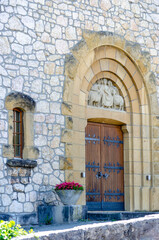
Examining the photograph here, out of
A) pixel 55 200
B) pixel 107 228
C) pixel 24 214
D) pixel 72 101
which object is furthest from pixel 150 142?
pixel 107 228

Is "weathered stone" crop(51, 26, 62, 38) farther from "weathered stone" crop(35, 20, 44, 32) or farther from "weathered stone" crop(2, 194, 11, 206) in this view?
"weathered stone" crop(2, 194, 11, 206)

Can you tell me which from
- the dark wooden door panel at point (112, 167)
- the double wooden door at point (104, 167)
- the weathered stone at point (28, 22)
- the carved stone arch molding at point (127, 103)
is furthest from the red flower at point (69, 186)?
the weathered stone at point (28, 22)

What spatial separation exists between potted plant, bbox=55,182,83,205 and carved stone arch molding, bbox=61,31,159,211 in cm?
109

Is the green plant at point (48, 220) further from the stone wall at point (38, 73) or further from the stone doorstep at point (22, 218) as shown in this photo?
the stone wall at point (38, 73)

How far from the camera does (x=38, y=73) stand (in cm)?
1109

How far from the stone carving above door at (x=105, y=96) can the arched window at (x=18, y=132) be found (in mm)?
2373

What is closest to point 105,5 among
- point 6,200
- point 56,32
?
point 56,32

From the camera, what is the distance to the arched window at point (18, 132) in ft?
35.1

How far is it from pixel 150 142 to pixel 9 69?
480 cm

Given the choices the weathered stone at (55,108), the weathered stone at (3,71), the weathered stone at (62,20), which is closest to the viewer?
the weathered stone at (3,71)

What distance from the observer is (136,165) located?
13.1 meters

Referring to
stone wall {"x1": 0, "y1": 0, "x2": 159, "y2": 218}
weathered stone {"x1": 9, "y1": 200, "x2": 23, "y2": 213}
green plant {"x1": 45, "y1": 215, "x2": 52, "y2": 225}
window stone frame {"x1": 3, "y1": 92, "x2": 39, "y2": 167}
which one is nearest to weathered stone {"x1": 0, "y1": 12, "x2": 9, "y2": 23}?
stone wall {"x1": 0, "y1": 0, "x2": 159, "y2": 218}

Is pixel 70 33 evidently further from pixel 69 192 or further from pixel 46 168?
pixel 69 192

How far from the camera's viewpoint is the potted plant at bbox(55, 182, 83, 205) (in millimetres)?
10539
